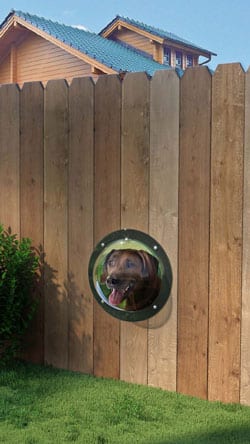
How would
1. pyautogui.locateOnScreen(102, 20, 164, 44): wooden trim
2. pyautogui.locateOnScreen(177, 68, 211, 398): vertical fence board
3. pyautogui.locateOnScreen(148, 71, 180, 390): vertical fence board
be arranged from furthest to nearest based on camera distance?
pyautogui.locateOnScreen(102, 20, 164, 44): wooden trim
pyautogui.locateOnScreen(148, 71, 180, 390): vertical fence board
pyautogui.locateOnScreen(177, 68, 211, 398): vertical fence board

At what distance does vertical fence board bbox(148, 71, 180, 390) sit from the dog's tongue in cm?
20

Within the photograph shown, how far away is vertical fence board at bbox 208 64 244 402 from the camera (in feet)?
9.49

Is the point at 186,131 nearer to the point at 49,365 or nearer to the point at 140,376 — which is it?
the point at 140,376

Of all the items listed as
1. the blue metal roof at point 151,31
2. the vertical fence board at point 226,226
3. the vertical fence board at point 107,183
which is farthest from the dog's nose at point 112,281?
the blue metal roof at point 151,31

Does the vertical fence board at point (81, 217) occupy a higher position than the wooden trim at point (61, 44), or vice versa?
the wooden trim at point (61, 44)

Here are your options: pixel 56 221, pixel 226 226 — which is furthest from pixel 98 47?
pixel 226 226

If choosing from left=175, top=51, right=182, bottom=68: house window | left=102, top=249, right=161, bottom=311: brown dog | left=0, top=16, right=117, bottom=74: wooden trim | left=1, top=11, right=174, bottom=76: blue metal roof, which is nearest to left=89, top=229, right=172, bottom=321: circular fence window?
left=102, top=249, right=161, bottom=311: brown dog

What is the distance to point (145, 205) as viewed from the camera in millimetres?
3205

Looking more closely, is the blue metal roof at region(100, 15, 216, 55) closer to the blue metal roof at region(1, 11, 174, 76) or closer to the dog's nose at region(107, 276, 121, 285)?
the blue metal roof at region(1, 11, 174, 76)

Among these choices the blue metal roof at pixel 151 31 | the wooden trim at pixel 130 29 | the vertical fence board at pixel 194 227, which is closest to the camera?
the vertical fence board at pixel 194 227

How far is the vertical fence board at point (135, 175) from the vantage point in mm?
3188

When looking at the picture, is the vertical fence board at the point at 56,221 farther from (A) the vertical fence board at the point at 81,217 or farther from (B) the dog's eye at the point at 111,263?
(B) the dog's eye at the point at 111,263

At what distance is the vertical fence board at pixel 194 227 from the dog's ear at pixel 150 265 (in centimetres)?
14

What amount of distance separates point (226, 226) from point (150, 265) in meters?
0.48
